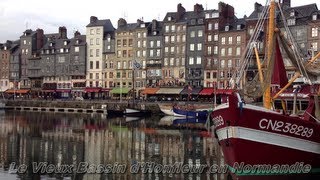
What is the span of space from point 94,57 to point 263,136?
98594 mm

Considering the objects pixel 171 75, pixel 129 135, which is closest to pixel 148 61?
pixel 171 75

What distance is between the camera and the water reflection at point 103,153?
2756 centimetres

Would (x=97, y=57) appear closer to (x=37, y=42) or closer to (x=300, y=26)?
(x=37, y=42)

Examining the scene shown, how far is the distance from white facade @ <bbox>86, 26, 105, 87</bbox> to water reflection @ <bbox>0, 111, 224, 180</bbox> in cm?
6322

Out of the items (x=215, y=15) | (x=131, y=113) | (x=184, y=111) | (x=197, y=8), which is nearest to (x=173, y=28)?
(x=197, y=8)

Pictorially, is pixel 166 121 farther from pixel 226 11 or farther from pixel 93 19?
pixel 93 19

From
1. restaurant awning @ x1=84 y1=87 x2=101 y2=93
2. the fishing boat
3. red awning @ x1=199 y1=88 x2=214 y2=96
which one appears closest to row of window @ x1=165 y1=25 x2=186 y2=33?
red awning @ x1=199 y1=88 x2=214 y2=96

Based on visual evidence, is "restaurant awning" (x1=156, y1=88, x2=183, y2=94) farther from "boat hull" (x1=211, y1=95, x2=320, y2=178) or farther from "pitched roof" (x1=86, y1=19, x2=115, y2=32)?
"boat hull" (x1=211, y1=95, x2=320, y2=178)

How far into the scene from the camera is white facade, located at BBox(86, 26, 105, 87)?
383ft

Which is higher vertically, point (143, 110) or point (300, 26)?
point (300, 26)

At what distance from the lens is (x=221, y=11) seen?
9881 centimetres

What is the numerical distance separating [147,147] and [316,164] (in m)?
17.7

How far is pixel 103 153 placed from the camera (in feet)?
117

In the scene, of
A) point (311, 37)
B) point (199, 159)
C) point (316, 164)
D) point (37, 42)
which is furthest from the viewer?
point (37, 42)
